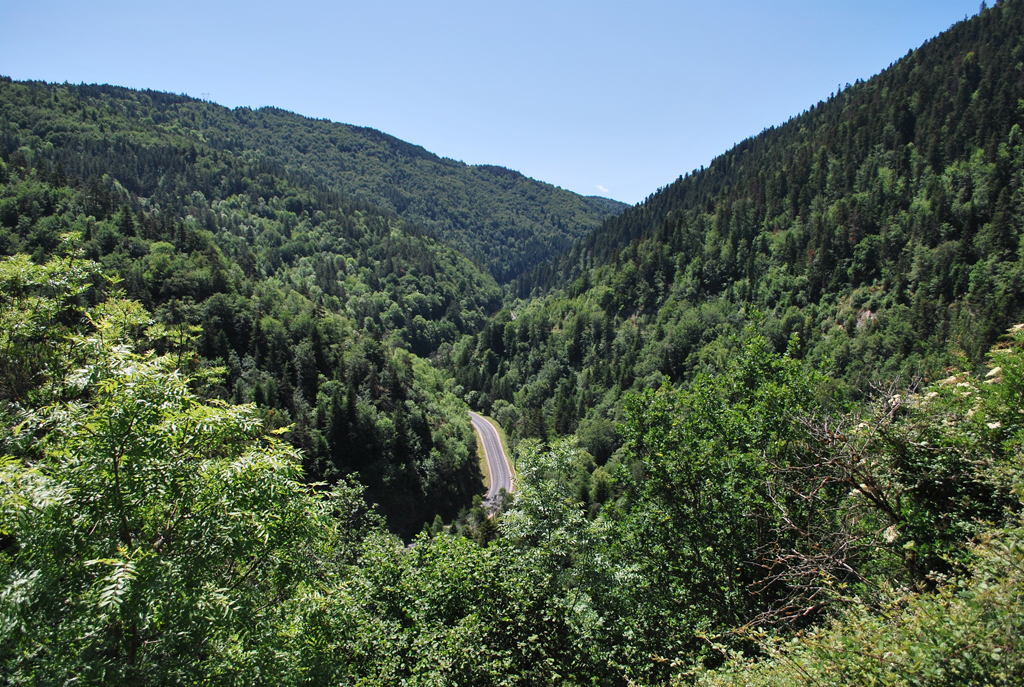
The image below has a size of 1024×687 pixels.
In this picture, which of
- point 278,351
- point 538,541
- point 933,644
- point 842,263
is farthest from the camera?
point 842,263

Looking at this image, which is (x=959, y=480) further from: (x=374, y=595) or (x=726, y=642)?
(x=374, y=595)

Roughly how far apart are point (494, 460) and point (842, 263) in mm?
80481

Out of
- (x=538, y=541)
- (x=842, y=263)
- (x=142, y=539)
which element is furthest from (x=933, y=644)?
(x=842, y=263)

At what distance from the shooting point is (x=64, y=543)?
709 centimetres

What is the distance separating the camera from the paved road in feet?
248

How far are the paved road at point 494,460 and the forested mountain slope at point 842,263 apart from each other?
5.88m

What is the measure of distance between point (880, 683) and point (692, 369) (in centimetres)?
9053

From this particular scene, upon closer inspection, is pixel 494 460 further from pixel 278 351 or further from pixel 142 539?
pixel 142 539

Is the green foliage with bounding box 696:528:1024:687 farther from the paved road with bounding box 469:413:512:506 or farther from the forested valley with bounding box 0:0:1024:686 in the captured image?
the paved road with bounding box 469:413:512:506

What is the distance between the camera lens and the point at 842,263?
3698 inches

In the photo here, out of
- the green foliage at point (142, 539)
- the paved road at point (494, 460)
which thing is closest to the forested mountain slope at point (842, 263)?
the paved road at point (494, 460)

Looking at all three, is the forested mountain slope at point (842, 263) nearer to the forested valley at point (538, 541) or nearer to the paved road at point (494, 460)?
the paved road at point (494, 460)

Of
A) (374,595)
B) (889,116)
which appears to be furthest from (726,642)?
(889,116)

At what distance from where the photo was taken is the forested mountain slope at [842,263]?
73562 mm
